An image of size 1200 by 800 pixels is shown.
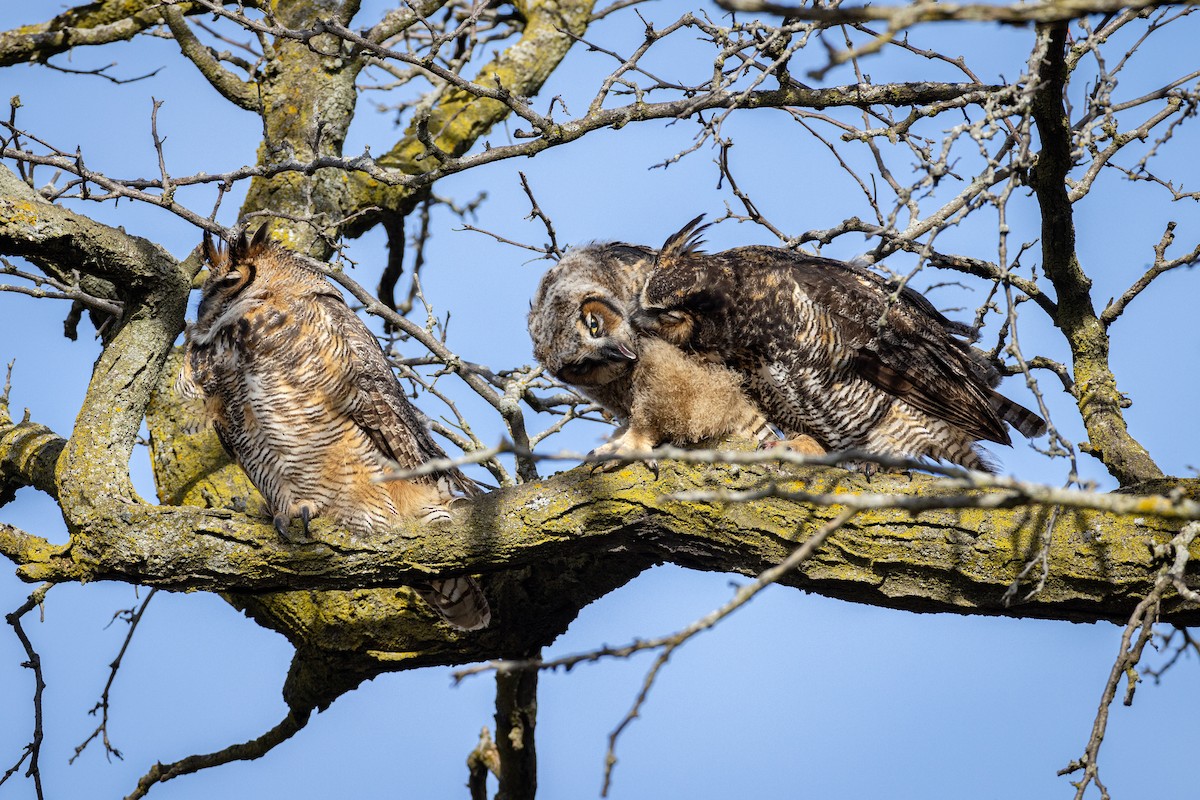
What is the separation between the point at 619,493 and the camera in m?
3.26

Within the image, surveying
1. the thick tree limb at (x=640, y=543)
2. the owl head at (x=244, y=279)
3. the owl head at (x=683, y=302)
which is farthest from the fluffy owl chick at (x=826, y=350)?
the owl head at (x=244, y=279)

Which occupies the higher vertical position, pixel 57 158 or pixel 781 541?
pixel 57 158

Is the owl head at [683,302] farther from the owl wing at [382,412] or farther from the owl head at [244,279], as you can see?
the owl head at [244,279]

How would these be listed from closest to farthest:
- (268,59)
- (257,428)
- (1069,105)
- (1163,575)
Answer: (1163,575)
(1069,105)
(257,428)
(268,59)

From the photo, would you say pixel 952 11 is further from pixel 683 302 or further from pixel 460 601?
pixel 460 601

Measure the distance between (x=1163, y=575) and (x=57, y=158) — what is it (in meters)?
3.69

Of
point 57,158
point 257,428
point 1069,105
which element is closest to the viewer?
point 1069,105

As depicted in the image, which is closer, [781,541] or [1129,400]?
[781,541]

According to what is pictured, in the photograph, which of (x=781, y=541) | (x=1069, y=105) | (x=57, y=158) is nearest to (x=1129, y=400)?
(x=1069, y=105)

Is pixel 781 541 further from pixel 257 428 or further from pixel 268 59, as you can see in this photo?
pixel 268 59

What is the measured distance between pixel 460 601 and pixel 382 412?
2.84ft

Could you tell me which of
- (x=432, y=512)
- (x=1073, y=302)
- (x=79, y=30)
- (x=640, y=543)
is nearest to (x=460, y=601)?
(x=432, y=512)

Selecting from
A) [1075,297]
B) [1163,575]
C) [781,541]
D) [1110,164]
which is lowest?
[1163,575]

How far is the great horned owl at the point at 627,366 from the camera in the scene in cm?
368
